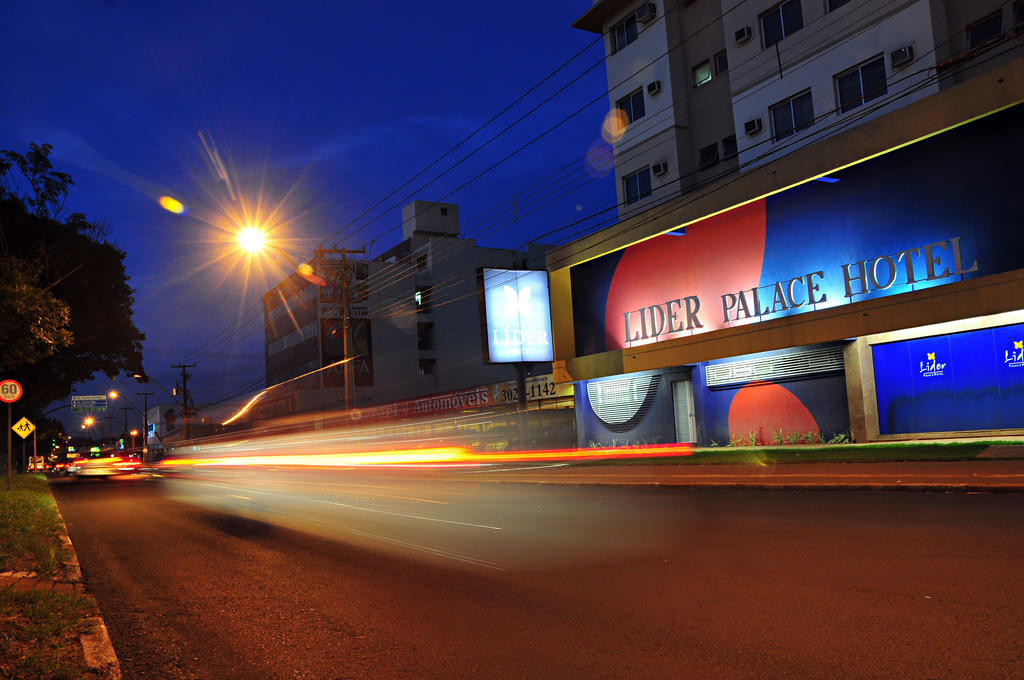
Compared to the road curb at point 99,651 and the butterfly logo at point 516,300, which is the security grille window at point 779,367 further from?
the road curb at point 99,651

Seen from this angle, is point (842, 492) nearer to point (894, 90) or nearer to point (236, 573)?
point (236, 573)

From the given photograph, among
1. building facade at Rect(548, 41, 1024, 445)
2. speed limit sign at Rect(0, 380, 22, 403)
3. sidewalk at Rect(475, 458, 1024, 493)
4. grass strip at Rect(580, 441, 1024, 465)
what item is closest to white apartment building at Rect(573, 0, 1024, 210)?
building facade at Rect(548, 41, 1024, 445)

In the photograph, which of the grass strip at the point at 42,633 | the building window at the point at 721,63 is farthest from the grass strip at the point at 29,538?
the building window at the point at 721,63

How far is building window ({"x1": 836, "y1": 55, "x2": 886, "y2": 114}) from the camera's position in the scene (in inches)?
922

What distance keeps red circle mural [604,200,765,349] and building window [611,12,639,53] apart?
10465 mm

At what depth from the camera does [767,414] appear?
24562 mm

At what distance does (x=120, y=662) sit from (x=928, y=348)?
20.1 metres

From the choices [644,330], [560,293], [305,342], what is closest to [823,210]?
[644,330]

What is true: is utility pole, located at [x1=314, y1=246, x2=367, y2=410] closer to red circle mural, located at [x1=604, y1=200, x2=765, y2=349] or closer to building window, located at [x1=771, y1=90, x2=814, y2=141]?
red circle mural, located at [x1=604, y1=200, x2=765, y2=349]

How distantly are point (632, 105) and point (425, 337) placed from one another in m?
43.5

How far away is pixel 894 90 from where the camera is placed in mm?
23188

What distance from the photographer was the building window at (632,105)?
109ft

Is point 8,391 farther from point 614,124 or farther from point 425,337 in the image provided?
point 425,337

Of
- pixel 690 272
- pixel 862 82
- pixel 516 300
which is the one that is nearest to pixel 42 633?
pixel 690 272
